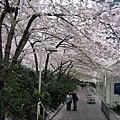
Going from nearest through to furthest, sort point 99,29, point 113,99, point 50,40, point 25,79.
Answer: point 99,29 → point 25,79 → point 50,40 → point 113,99

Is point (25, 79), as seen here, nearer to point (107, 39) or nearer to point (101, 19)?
point (107, 39)

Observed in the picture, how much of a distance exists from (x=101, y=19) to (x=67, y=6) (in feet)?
2.83

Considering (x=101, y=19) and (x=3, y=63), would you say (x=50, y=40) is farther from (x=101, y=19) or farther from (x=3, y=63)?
(x=101, y=19)

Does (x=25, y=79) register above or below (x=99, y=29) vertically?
below

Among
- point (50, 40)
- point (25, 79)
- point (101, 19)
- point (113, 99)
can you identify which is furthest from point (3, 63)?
point (113, 99)

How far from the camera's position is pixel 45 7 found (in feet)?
20.1

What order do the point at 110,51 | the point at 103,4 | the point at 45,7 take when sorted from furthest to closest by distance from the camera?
the point at 110,51, the point at 45,7, the point at 103,4

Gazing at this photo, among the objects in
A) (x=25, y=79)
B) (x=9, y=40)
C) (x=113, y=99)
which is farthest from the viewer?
(x=113, y=99)

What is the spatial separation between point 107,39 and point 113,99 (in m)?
10.6

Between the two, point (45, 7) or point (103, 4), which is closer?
point (103, 4)

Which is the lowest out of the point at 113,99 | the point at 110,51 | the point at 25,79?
the point at 113,99

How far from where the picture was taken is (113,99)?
18.9m

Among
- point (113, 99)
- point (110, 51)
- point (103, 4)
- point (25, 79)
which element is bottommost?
point (113, 99)

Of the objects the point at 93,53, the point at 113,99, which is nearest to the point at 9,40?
the point at 93,53
